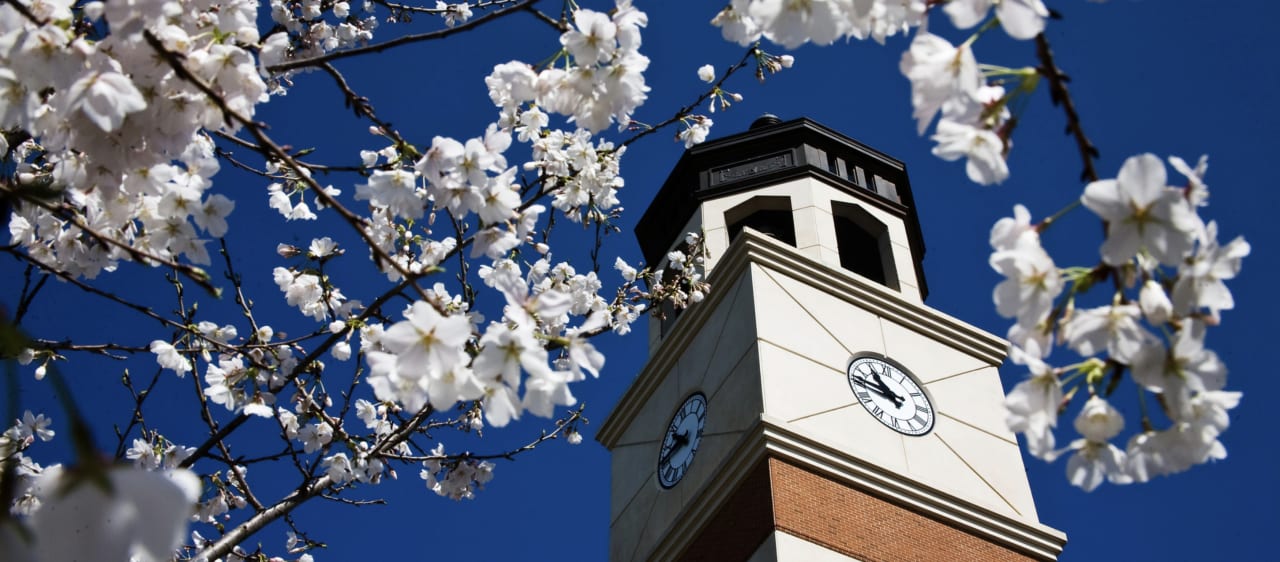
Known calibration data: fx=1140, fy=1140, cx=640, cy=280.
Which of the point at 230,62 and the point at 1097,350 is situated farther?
the point at 230,62

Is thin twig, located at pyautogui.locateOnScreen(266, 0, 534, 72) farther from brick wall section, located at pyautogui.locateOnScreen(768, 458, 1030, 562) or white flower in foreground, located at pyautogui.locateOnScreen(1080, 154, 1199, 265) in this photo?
brick wall section, located at pyautogui.locateOnScreen(768, 458, 1030, 562)

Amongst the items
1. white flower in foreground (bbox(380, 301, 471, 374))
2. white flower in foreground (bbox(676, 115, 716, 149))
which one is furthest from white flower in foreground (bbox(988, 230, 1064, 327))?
white flower in foreground (bbox(676, 115, 716, 149))

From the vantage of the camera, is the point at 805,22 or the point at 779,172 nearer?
the point at 805,22

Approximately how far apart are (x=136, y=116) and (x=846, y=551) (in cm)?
815

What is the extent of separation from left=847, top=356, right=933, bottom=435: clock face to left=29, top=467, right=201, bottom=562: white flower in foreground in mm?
11106

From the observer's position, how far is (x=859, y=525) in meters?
10.2

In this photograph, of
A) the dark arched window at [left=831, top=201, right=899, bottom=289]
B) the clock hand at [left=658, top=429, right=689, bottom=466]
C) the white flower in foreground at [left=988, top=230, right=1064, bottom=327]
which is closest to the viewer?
the white flower in foreground at [left=988, top=230, right=1064, bottom=327]

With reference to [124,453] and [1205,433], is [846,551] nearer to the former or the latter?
[124,453]

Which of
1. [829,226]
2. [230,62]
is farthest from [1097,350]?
[829,226]

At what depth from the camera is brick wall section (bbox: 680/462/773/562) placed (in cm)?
1003

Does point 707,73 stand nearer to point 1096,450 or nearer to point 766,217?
point 1096,450

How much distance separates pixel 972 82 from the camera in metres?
2.25

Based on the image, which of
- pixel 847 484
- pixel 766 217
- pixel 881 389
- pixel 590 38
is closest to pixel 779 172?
pixel 766 217

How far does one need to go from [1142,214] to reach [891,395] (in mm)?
10547
